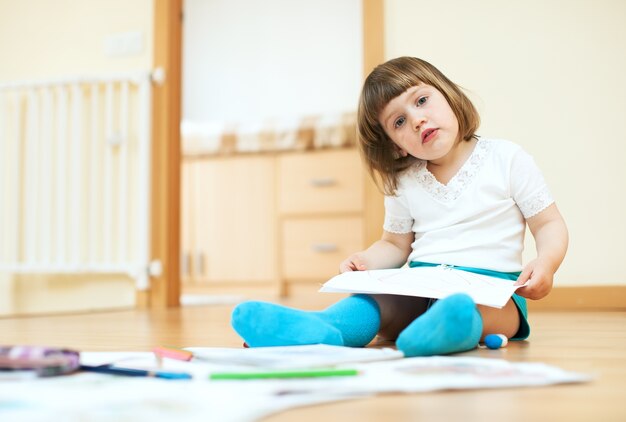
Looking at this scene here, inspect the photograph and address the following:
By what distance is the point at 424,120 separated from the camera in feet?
3.39

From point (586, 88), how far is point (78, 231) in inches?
66.2

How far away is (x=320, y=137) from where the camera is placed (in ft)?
10.1

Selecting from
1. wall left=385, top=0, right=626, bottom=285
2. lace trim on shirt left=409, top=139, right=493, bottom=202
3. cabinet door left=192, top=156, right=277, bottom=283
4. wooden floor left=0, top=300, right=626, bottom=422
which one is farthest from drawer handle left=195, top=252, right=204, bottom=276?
lace trim on shirt left=409, top=139, right=493, bottom=202

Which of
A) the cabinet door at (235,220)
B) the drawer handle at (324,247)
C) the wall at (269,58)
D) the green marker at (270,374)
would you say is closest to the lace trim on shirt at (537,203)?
the green marker at (270,374)

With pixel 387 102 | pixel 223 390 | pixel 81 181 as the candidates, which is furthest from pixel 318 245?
pixel 223 390

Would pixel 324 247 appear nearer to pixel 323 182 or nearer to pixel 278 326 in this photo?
pixel 323 182

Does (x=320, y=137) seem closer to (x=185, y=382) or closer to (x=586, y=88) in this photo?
(x=586, y=88)

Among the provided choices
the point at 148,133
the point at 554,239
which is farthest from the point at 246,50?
the point at 554,239

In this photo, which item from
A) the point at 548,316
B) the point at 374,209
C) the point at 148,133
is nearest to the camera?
the point at 548,316

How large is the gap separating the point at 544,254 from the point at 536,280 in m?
0.07

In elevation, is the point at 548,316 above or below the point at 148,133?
below

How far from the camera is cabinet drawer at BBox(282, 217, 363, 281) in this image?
298 cm

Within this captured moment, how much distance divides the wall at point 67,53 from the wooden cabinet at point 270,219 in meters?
0.96

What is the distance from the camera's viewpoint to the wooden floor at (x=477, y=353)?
498 millimetres
